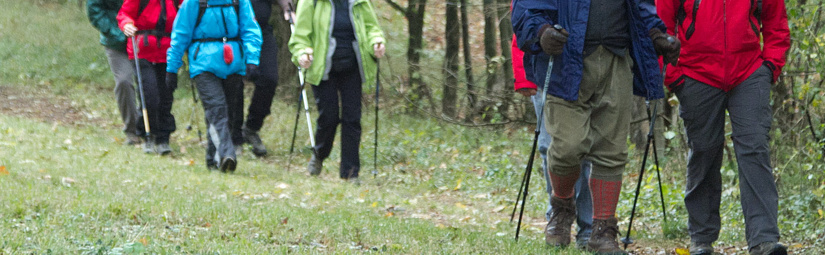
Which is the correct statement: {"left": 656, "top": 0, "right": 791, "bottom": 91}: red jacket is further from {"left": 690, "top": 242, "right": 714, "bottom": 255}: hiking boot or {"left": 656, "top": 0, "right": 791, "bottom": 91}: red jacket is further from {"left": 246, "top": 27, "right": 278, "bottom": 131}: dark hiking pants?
{"left": 246, "top": 27, "right": 278, "bottom": 131}: dark hiking pants

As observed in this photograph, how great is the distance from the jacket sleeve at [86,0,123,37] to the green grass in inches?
49.8

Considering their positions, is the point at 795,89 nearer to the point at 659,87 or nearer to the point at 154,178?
the point at 659,87

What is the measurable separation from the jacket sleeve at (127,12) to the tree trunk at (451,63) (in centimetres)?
409

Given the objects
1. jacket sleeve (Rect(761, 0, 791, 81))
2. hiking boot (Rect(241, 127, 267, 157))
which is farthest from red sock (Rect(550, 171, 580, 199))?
hiking boot (Rect(241, 127, 267, 157))

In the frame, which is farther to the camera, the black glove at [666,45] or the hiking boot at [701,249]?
the hiking boot at [701,249]

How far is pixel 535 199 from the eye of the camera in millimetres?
8773

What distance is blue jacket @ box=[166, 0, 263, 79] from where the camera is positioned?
847 cm

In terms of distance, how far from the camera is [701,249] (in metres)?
5.55

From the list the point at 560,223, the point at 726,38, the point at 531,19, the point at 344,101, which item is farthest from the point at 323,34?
the point at 726,38

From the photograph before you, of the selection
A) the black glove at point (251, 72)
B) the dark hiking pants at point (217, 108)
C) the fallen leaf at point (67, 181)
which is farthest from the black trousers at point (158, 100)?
the fallen leaf at point (67, 181)

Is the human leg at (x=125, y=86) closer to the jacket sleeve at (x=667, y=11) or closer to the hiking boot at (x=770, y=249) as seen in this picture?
the jacket sleeve at (x=667, y=11)

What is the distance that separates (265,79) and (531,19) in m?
6.08

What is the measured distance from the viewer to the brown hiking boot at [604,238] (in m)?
5.02

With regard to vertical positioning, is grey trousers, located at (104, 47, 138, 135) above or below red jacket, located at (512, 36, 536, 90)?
below
